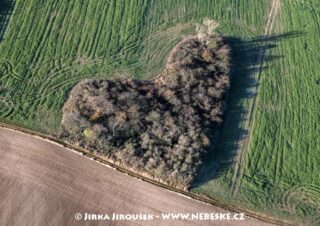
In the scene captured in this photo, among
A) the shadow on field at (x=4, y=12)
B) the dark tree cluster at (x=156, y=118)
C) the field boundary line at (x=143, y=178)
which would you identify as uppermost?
the shadow on field at (x=4, y=12)

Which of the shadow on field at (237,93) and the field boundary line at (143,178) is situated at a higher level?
the shadow on field at (237,93)

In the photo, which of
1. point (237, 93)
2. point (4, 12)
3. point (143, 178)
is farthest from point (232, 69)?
point (4, 12)

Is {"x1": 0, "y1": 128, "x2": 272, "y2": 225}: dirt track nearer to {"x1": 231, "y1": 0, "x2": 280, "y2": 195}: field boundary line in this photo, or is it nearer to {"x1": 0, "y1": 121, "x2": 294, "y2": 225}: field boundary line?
{"x1": 0, "y1": 121, "x2": 294, "y2": 225}: field boundary line

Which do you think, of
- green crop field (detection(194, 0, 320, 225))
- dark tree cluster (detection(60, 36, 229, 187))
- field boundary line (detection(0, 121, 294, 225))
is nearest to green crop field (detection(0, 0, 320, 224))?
green crop field (detection(194, 0, 320, 225))

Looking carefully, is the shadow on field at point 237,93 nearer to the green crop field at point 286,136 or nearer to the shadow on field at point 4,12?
the green crop field at point 286,136

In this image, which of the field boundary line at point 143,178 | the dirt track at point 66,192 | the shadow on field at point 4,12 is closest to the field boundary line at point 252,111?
the field boundary line at point 143,178

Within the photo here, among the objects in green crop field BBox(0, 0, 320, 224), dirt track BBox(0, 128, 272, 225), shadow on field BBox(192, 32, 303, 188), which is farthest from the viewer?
shadow on field BBox(192, 32, 303, 188)

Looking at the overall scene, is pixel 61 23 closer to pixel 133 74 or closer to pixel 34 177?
pixel 133 74
